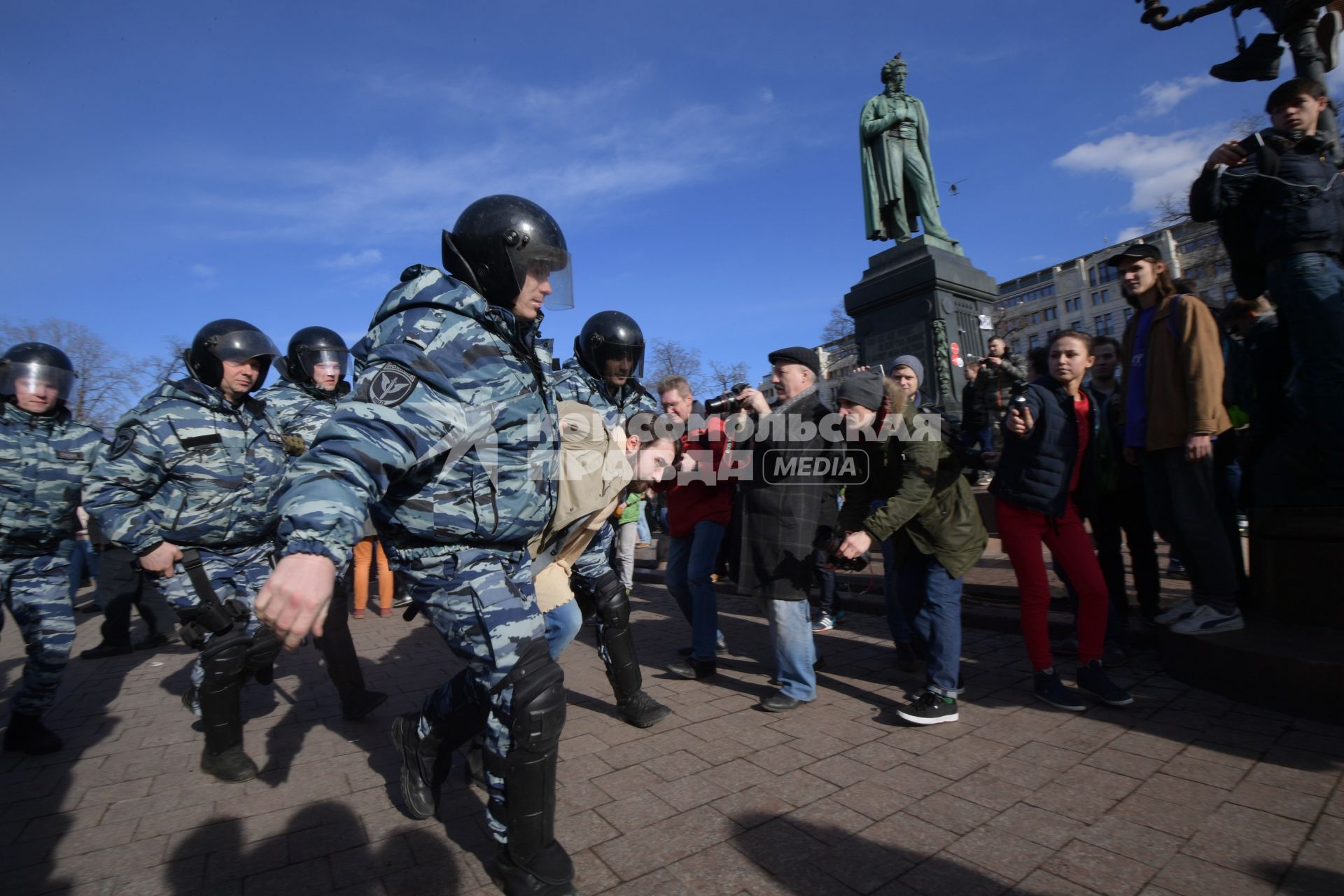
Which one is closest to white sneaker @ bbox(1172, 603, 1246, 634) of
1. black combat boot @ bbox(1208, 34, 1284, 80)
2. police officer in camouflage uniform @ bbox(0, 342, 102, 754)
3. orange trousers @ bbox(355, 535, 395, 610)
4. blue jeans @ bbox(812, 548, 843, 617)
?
blue jeans @ bbox(812, 548, 843, 617)

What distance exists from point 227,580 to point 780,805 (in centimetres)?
311

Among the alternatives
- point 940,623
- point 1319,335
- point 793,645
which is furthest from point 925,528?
point 1319,335

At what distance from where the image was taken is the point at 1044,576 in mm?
3668

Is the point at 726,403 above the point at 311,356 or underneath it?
underneath

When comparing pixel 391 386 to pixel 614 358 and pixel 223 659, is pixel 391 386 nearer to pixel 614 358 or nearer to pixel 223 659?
pixel 223 659

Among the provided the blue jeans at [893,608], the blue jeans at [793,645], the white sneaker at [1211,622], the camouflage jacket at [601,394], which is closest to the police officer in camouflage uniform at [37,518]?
the camouflage jacket at [601,394]

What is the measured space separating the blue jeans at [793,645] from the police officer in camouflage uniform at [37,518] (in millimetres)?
3878

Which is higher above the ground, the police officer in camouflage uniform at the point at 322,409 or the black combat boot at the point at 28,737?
the police officer in camouflage uniform at the point at 322,409

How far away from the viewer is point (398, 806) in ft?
9.80

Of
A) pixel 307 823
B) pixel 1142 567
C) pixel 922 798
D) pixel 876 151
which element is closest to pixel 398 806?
pixel 307 823

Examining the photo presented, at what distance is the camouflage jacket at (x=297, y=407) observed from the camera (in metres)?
5.37

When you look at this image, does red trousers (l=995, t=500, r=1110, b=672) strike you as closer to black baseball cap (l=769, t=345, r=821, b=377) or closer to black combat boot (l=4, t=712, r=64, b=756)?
black baseball cap (l=769, t=345, r=821, b=377)

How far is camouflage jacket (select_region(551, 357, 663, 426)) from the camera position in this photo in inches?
170

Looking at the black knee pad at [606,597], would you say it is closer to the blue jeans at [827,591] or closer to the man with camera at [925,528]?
the man with camera at [925,528]
